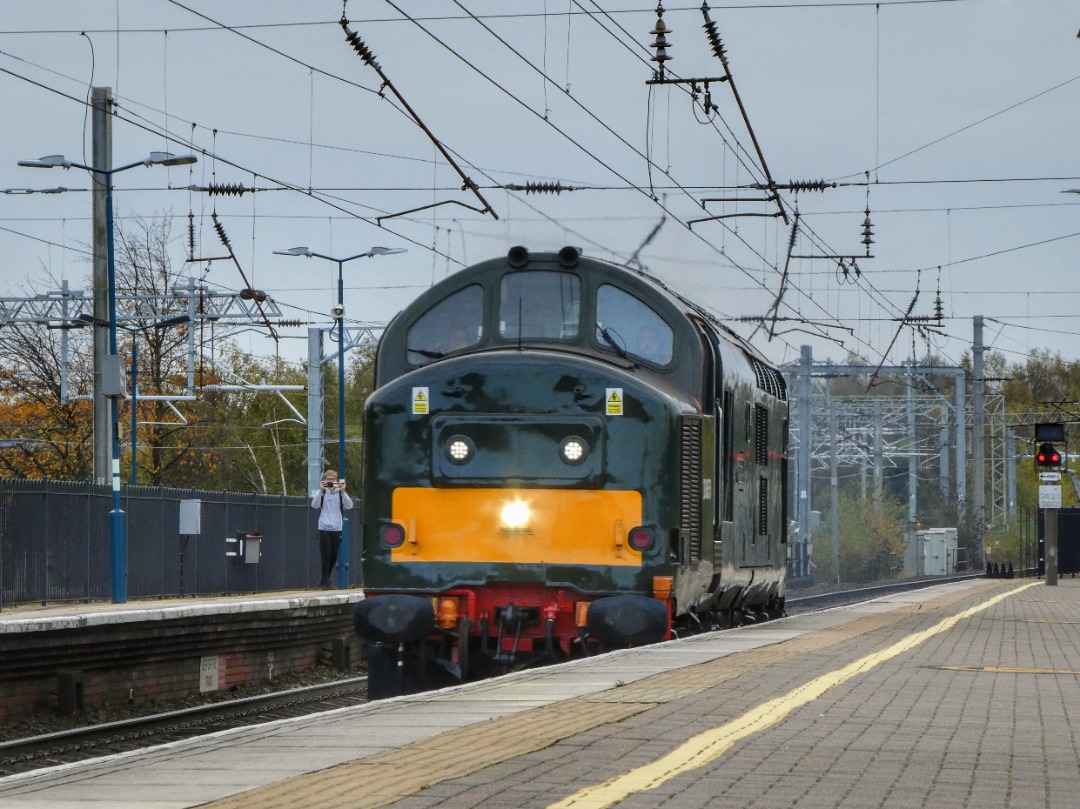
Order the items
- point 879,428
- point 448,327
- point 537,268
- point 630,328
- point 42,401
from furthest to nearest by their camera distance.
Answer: point 879,428 → point 42,401 → point 448,327 → point 537,268 → point 630,328

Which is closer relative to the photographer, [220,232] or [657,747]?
[657,747]

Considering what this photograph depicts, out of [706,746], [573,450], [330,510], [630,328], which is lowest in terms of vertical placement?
[706,746]

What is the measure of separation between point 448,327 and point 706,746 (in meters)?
7.11

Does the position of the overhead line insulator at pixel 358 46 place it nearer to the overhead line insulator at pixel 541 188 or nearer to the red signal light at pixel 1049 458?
the overhead line insulator at pixel 541 188

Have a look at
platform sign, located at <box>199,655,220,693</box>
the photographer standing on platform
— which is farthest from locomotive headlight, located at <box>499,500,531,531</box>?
the photographer standing on platform

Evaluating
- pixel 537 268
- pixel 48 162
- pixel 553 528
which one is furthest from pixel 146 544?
pixel 553 528

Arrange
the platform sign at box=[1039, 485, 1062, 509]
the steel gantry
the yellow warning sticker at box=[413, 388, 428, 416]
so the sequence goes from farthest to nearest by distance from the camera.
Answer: the steel gantry < the platform sign at box=[1039, 485, 1062, 509] < the yellow warning sticker at box=[413, 388, 428, 416]

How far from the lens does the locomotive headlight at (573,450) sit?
1370 centimetres

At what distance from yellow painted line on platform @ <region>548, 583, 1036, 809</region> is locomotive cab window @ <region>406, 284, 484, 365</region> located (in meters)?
4.12

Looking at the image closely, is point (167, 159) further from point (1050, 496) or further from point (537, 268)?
point (1050, 496)

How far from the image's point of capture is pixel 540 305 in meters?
14.8

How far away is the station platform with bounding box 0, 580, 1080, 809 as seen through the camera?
699 cm

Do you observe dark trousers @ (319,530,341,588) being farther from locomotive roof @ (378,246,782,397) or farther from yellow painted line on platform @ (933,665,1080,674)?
yellow painted line on platform @ (933,665,1080,674)

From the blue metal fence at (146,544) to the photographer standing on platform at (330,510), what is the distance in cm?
285
